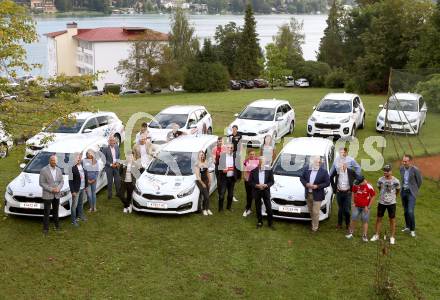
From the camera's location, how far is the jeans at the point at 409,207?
1120 centimetres

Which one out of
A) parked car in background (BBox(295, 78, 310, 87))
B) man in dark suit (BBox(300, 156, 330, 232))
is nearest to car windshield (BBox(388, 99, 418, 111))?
man in dark suit (BBox(300, 156, 330, 232))

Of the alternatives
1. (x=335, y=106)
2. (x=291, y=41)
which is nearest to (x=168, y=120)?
(x=335, y=106)

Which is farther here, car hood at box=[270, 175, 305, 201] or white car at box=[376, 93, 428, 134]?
white car at box=[376, 93, 428, 134]

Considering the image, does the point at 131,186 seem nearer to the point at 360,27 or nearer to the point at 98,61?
the point at 360,27

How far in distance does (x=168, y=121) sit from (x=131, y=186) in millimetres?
7041

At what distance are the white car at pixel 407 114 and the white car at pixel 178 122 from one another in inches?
259

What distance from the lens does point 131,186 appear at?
1276 centimetres

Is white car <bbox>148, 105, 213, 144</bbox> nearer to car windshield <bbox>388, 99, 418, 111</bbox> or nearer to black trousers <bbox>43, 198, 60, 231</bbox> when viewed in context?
car windshield <bbox>388, 99, 418, 111</bbox>

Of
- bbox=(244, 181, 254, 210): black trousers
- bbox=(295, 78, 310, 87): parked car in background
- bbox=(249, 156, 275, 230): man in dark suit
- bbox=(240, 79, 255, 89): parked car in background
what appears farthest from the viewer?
bbox=(240, 79, 255, 89): parked car in background

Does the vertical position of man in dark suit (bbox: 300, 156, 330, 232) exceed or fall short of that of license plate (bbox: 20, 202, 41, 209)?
it exceeds it

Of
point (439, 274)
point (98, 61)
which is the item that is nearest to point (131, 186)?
point (439, 274)

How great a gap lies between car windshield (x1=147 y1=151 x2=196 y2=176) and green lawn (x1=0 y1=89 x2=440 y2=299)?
3.68ft

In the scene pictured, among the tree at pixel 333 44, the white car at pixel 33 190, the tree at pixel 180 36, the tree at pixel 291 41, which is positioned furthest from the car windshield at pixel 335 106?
the tree at pixel 180 36

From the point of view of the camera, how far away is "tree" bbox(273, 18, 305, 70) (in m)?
76.1
